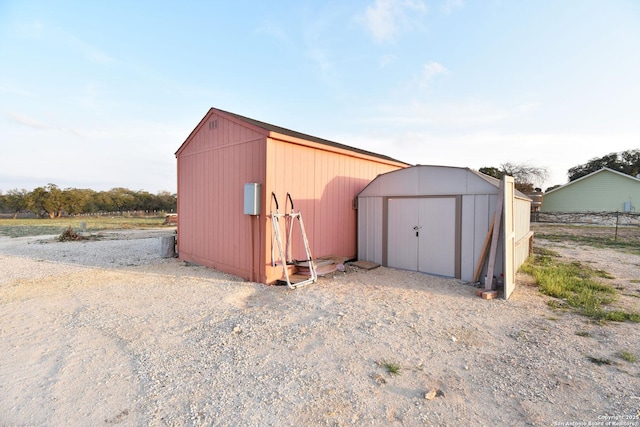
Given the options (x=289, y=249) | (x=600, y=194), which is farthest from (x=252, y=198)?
(x=600, y=194)

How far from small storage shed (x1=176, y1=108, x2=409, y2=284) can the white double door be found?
1.27m

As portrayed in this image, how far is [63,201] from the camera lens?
31.8m

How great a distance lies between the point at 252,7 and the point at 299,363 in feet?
29.6

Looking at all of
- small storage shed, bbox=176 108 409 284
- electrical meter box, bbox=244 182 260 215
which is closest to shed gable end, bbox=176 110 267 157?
small storage shed, bbox=176 108 409 284

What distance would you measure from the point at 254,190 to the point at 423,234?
407 centimetres

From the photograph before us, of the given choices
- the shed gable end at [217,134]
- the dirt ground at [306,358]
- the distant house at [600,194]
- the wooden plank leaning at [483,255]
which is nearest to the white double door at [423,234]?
the wooden plank leaning at [483,255]

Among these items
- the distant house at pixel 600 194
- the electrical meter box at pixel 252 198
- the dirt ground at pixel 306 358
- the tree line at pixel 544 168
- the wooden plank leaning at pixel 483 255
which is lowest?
the dirt ground at pixel 306 358

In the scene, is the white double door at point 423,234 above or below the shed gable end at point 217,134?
below

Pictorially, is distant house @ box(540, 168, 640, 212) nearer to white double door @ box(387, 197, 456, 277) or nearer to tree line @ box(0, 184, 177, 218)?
white double door @ box(387, 197, 456, 277)

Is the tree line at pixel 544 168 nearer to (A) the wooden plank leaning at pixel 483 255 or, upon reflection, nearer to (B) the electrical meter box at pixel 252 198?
(A) the wooden plank leaning at pixel 483 255

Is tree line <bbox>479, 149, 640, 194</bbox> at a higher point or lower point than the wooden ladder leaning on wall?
higher

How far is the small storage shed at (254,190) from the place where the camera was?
595cm

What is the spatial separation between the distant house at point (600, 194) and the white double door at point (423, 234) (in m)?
27.5

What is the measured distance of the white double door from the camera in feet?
21.1
